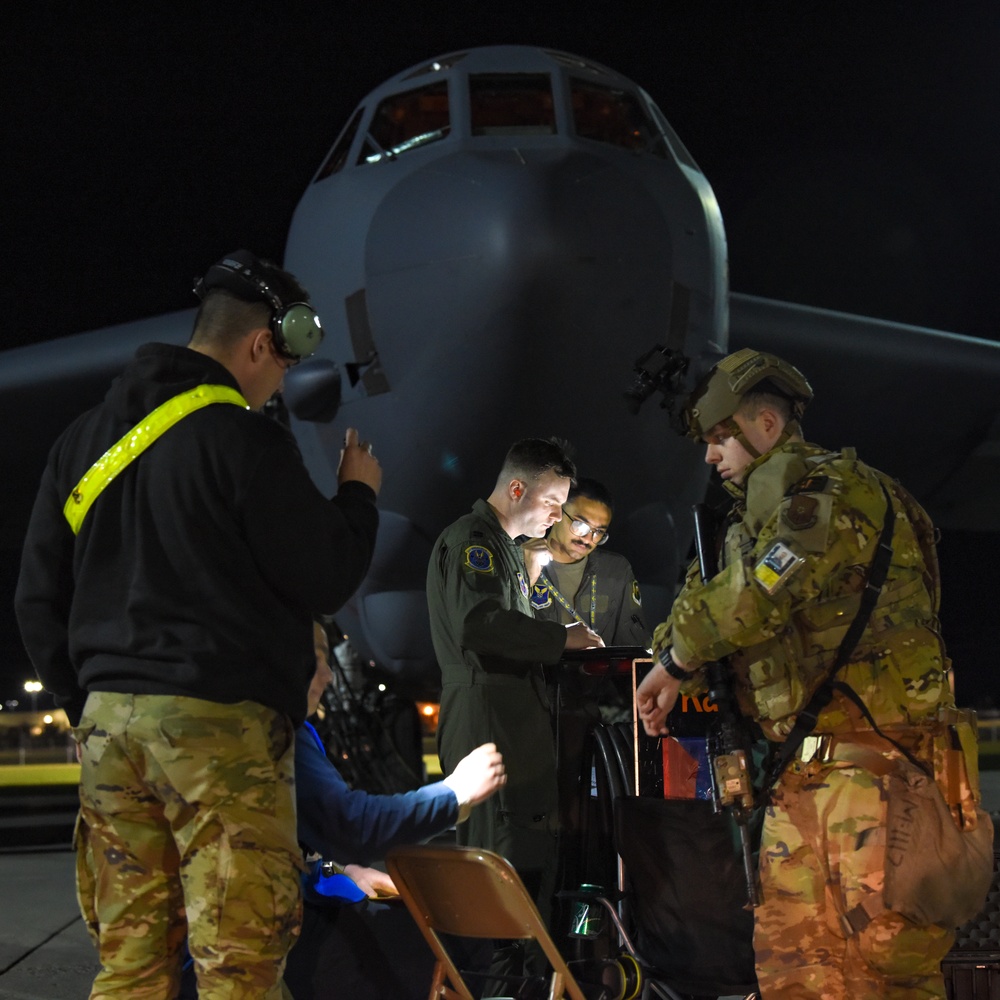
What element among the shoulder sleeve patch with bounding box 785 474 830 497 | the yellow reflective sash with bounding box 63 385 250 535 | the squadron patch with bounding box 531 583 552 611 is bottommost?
the squadron patch with bounding box 531 583 552 611

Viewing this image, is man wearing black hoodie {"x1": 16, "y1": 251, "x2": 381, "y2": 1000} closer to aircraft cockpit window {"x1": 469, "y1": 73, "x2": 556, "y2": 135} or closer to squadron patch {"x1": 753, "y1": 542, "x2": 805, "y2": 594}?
squadron patch {"x1": 753, "y1": 542, "x2": 805, "y2": 594}

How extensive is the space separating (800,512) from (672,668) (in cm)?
40

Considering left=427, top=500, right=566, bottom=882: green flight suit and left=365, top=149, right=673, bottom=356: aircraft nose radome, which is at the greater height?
left=365, top=149, right=673, bottom=356: aircraft nose radome

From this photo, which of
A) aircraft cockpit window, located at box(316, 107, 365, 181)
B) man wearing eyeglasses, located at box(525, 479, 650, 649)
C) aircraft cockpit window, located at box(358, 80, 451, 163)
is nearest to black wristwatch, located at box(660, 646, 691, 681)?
man wearing eyeglasses, located at box(525, 479, 650, 649)

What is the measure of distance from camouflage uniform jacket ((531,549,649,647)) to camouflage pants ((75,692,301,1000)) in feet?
8.24

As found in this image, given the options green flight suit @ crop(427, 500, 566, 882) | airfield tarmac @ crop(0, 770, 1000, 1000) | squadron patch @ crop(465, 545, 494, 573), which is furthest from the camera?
airfield tarmac @ crop(0, 770, 1000, 1000)

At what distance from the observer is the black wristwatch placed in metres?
2.47

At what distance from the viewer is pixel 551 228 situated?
15.4 ft

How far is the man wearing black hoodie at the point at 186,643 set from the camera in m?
1.92

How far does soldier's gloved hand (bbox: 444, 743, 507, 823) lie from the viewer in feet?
7.49

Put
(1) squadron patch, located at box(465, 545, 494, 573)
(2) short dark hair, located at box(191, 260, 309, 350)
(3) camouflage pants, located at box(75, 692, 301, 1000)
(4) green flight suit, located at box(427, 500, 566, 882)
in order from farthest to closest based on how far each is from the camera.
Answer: (1) squadron patch, located at box(465, 545, 494, 573) → (4) green flight suit, located at box(427, 500, 566, 882) → (2) short dark hair, located at box(191, 260, 309, 350) → (3) camouflage pants, located at box(75, 692, 301, 1000)

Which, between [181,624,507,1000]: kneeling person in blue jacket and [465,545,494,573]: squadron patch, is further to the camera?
[465,545,494,573]: squadron patch

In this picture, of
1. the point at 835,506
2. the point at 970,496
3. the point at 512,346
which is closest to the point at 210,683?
the point at 835,506

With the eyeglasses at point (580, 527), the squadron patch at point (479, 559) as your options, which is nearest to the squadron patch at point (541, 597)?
the eyeglasses at point (580, 527)
